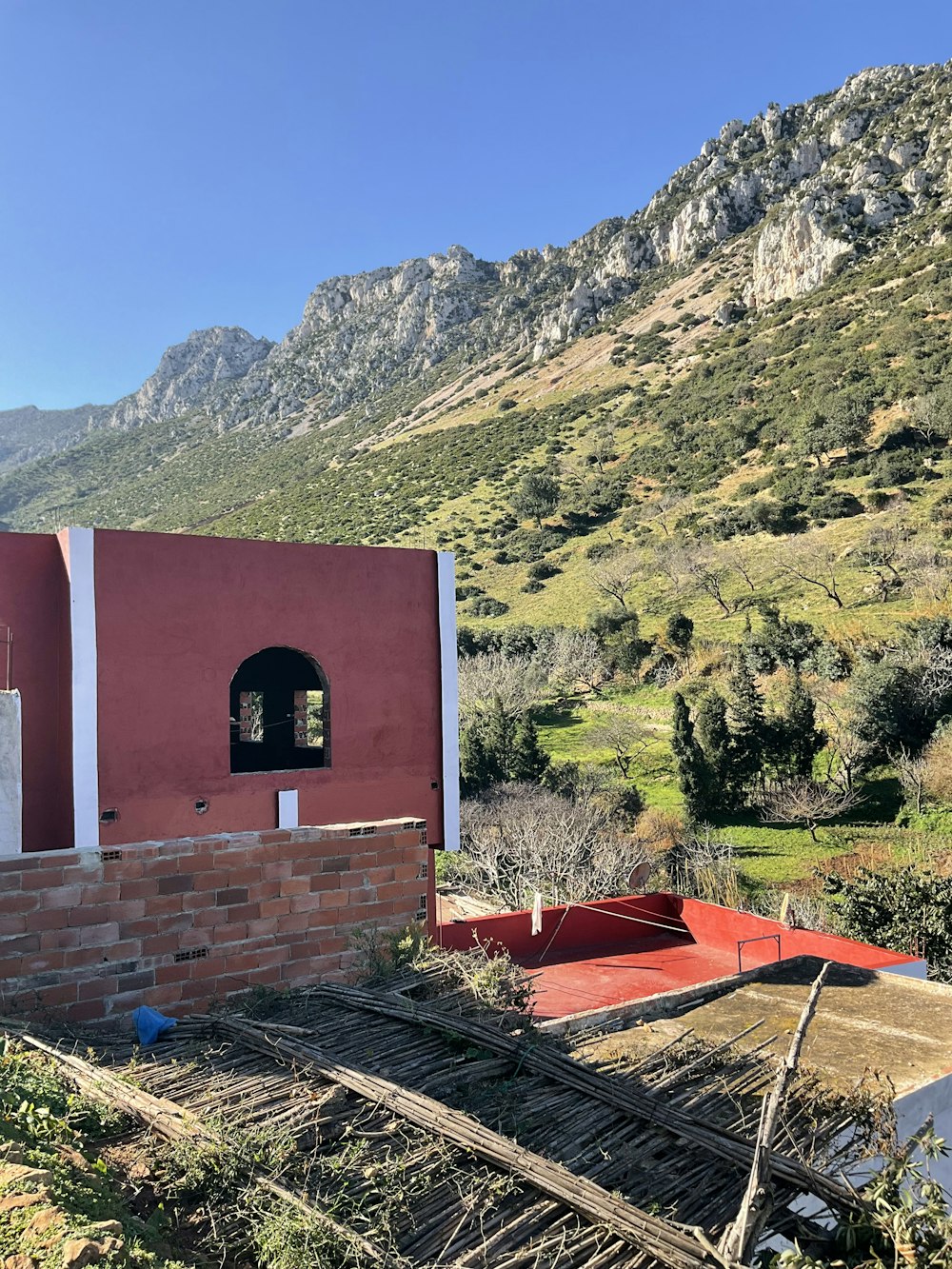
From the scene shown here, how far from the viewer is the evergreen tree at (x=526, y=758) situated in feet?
69.9

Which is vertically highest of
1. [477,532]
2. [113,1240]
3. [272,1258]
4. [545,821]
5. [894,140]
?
[894,140]

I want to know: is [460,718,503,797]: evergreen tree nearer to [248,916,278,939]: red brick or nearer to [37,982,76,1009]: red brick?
[248,916,278,939]: red brick

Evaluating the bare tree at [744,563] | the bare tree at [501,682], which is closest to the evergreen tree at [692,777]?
the bare tree at [501,682]

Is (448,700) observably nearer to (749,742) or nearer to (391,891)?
(391,891)

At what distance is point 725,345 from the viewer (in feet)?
173

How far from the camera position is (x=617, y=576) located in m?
34.3

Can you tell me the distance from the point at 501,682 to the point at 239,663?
18.2 metres

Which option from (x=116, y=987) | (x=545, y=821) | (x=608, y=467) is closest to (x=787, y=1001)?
(x=116, y=987)

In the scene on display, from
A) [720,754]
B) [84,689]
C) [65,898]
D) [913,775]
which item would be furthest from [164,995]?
[913,775]

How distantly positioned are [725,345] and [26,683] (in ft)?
167

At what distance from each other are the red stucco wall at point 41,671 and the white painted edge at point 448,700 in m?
4.37

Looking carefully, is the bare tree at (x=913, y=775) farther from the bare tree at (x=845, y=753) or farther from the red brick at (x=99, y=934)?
the red brick at (x=99, y=934)

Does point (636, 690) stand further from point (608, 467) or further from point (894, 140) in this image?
point (894, 140)

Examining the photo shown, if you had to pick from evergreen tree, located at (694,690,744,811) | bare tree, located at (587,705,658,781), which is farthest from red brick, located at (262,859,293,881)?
bare tree, located at (587,705,658,781)
